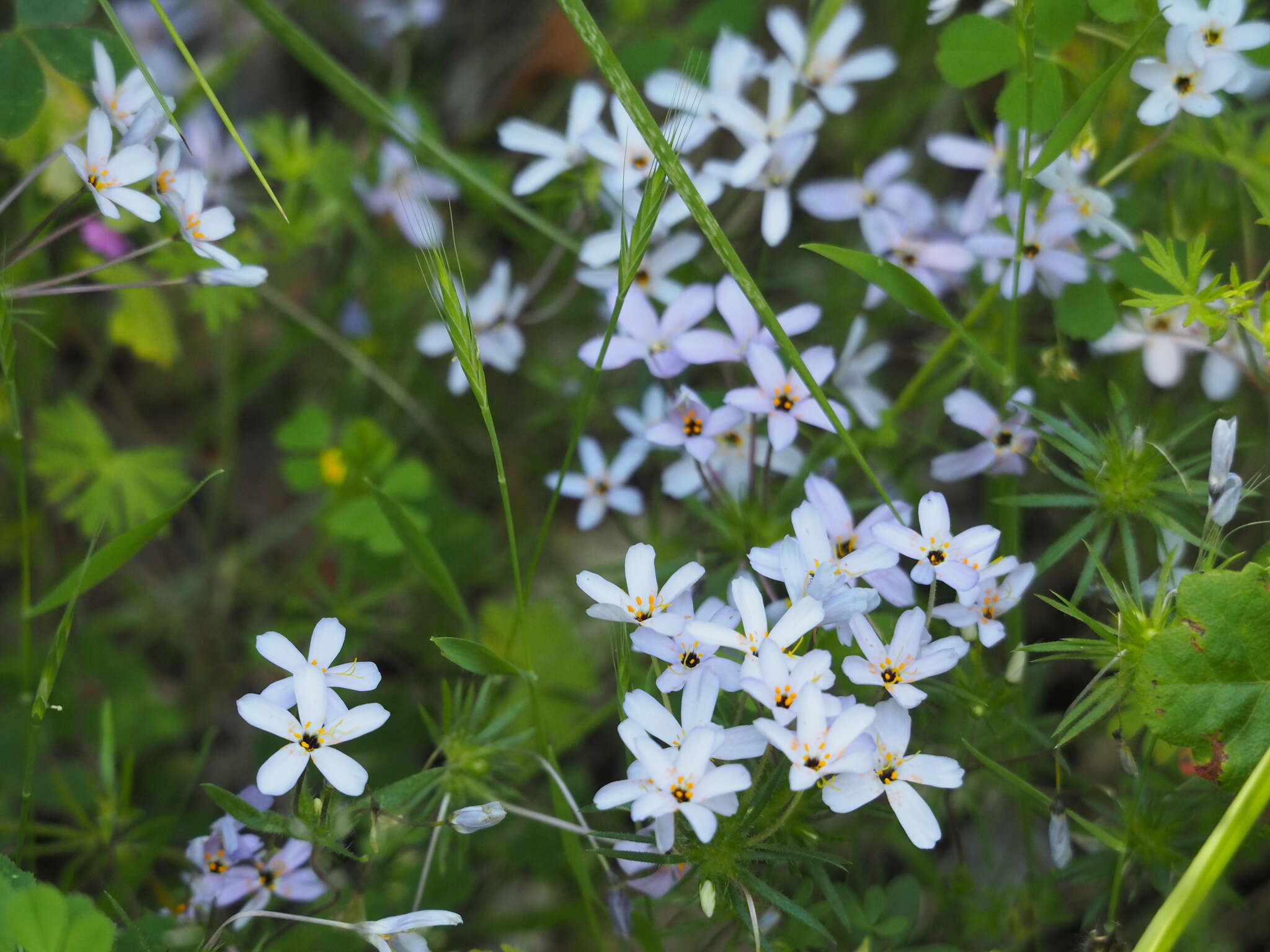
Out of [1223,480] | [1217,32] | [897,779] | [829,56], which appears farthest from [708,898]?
[829,56]

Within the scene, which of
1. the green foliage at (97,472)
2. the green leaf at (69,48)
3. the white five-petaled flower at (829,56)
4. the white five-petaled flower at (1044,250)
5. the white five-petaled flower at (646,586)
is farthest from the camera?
the green foliage at (97,472)

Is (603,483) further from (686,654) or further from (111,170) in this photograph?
(111,170)

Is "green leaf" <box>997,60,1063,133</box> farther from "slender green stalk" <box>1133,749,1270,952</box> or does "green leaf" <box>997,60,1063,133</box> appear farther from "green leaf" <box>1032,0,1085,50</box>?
"slender green stalk" <box>1133,749,1270,952</box>

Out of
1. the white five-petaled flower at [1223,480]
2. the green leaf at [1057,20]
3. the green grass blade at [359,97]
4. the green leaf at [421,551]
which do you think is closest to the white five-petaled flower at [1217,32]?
the green leaf at [1057,20]

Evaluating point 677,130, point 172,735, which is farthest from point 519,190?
point 172,735

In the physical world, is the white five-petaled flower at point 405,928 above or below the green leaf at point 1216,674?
below

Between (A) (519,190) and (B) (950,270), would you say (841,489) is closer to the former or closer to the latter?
(B) (950,270)

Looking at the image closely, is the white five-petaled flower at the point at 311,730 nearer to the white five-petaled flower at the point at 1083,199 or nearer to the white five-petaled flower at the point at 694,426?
the white five-petaled flower at the point at 694,426
